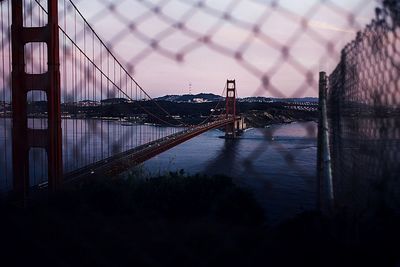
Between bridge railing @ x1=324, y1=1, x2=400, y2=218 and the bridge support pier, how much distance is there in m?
1.86

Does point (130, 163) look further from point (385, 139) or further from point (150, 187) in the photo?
point (385, 139)

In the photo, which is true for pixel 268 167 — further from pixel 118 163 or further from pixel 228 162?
pixel 118 163

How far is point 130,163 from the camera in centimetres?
551

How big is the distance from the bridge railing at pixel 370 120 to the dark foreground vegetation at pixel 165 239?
89 millimetres

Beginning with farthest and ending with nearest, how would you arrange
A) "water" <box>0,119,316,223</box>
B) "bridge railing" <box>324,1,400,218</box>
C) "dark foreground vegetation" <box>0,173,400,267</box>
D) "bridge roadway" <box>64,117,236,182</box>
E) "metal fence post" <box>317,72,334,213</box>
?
1. "water" <box>0,119,316,223</box>
2. "bridge roadway" <box>64,117,236,182</box>
3. "metal fence post" <box>317,72,334,213</box>
4. "dark foreground vegetation" <box>0,173,400,267</box>
5. "bridge railing" <box>324,1,400,218</box>

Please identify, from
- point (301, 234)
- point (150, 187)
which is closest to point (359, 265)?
point (301, 234)

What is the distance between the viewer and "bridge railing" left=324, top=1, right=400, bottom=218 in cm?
83

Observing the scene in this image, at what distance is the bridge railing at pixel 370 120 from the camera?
0.83 meters

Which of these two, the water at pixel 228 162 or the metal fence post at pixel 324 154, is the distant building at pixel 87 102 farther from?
the metal fence post at pixel 324 154

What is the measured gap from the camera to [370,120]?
1047 millimetres

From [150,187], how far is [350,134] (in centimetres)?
163

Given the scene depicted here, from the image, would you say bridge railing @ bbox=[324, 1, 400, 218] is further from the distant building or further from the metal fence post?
the distant building

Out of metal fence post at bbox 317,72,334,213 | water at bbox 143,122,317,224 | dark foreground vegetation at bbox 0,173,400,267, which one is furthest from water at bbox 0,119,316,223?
dark foreground vegetation at bbox 0,173,400,267

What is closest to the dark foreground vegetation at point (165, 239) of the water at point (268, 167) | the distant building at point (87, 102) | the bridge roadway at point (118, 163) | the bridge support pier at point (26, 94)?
the water at point (268, 167)
